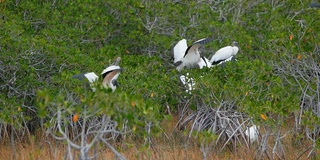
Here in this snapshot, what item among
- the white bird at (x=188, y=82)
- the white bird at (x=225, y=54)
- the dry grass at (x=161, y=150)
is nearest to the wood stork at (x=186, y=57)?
the white bird at (x=225, y=54)

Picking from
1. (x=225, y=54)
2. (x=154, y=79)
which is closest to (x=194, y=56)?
(x=225, y=54)

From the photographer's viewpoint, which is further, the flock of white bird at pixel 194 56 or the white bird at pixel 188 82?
the flock of white bird at pixel 194 56

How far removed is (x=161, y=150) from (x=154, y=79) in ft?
4.15

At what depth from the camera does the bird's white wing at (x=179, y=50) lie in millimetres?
9914

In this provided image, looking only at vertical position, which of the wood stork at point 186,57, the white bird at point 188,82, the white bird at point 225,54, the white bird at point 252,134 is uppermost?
the white bird at point 188,82

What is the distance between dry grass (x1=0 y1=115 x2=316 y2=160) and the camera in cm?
729

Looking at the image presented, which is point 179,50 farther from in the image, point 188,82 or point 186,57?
point 188,82

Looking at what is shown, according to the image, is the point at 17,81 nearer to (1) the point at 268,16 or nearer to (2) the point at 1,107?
(2) the point at 1,107

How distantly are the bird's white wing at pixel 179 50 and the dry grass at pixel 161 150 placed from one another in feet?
5.78

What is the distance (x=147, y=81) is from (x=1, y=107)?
1.62 meters

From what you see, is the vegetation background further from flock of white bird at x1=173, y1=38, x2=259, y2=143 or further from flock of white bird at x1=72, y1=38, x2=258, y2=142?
flock of white bird at x1=173, y1=38, x2=259, y2=143

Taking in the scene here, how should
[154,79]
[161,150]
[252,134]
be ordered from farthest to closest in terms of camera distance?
[154,79]
[252,134]
[161,150]

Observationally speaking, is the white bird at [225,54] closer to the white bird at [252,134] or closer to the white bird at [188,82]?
the white bird at [188,82]

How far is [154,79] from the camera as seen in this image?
8625 millimetres
